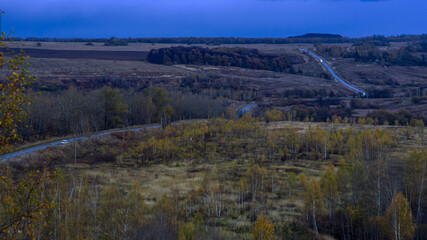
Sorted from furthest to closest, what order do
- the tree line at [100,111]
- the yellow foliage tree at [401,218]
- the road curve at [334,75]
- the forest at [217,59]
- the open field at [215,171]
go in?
the forest at [217,59]
the road curve at [334,75]
the tree line at [100,111]
the open field at [215,171]
the yellow foliage tree at [401,218]

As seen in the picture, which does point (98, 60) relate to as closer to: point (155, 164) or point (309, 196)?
point (155, 164)

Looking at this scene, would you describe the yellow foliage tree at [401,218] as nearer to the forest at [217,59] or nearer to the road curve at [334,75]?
the road curve at [334,75]

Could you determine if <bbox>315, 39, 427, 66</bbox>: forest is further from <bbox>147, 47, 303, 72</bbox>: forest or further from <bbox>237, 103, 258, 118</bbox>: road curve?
<bbox>237, 103, 258, 118</bbox>: road curve

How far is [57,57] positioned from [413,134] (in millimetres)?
125116

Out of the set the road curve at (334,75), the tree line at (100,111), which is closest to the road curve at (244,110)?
the tree line at (100,111)

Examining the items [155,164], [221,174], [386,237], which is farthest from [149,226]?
[155,164]

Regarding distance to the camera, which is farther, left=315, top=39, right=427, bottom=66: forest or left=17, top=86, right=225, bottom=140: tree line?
left=315, top=39, right=427, bottom=66: forest

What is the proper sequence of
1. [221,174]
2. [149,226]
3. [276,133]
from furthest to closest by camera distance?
[276,133]
[221,174]
[149,226]

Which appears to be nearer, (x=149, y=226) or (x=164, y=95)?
(x=149, y=226)

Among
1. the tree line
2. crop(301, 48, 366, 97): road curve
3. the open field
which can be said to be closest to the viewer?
the open field

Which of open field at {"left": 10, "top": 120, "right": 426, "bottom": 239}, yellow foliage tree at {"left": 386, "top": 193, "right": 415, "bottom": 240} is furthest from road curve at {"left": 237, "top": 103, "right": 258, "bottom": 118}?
yellow foliage tree at {"left": 386, "top": 193, "right": 415, "bottom": 240}

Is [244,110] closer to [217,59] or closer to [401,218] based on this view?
[401,218]

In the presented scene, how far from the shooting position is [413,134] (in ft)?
156

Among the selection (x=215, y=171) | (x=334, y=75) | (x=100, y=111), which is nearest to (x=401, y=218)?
(x=215, y=171)
